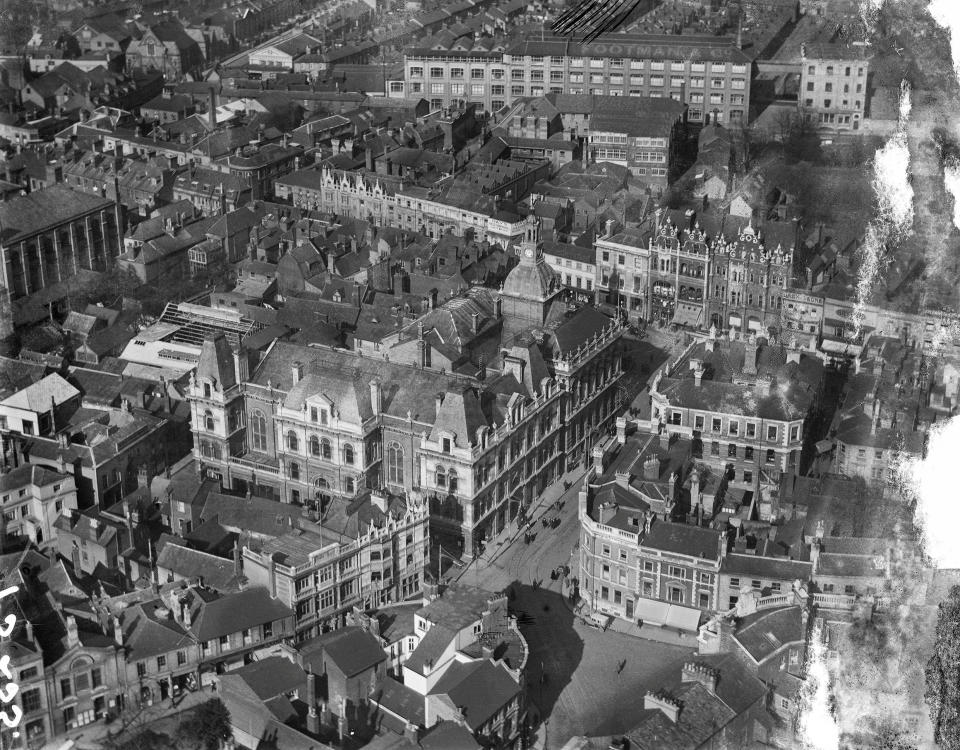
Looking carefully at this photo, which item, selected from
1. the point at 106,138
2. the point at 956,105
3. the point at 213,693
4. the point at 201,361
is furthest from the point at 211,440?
the point at 106,138

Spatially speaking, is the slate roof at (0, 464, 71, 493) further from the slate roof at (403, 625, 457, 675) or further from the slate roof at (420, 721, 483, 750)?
the slate roof at (420, 721, 483, 750)

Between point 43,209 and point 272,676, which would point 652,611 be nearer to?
point 272,676

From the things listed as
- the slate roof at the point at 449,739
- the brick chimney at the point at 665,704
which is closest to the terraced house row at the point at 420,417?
the slate roof at the point at 449,739

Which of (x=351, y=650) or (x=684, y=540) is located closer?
(x=351, y=650)

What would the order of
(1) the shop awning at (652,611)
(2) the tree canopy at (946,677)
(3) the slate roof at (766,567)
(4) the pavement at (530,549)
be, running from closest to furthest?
(2) the tree canopy at (946,677), (3) the slate roof at (766,567), (1) the shop awning at (652,611), (4) the pavement at (530,549)

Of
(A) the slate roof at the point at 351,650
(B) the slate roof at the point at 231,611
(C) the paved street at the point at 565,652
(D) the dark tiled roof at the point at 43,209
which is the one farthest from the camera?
(D) the dark tiled roof at the point at 43,209

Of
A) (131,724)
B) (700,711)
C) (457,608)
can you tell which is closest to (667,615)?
(457,608)

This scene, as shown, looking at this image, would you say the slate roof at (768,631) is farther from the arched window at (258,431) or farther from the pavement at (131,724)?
the arched window at (258,431)
